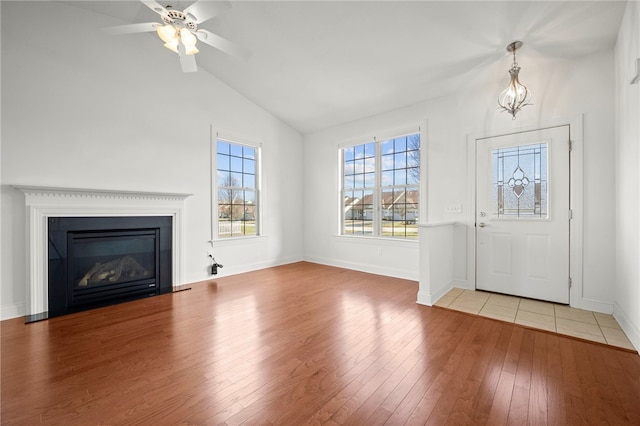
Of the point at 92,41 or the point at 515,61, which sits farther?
the point at 92,41

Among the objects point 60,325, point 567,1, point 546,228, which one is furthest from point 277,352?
point 567,1

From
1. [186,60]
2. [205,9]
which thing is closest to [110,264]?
[186,60]

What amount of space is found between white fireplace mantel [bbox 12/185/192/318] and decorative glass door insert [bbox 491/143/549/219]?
4.59 metres

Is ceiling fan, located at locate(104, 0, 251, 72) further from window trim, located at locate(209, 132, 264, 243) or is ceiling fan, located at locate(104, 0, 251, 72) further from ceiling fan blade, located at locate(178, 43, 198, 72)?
window trim, located at locate(209, 132, 264, 243)

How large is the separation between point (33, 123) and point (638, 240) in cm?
603

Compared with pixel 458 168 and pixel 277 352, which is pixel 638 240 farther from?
pixel 277 352

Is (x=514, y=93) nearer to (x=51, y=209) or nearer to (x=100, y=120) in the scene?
(x=100, y=120)

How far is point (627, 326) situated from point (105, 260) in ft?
18.5

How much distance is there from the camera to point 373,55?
3.46m

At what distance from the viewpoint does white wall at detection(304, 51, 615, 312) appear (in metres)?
3.00

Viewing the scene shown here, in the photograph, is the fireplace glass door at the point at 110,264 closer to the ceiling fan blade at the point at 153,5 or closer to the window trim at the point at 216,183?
the window trim at the point at 216,183

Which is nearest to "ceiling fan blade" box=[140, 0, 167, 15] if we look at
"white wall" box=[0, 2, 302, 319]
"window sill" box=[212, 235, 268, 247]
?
"white wall" box=[0, 2, 302, 319]

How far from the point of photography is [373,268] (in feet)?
16.2

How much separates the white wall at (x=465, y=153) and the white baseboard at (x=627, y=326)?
186 mm
